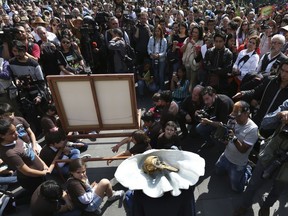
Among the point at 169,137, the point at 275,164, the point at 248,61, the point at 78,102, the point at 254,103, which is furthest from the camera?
the point at 248,61

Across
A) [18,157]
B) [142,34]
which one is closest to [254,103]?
[18,157]

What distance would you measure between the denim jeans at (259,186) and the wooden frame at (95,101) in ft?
5.96

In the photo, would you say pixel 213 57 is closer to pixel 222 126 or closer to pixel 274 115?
pixel 222 126

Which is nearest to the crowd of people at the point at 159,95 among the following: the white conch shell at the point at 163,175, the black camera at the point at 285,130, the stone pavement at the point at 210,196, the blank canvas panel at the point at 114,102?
the black camera at the point at 285,130

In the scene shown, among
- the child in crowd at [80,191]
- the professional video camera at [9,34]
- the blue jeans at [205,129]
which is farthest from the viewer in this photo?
the professional video camera at [9,34]

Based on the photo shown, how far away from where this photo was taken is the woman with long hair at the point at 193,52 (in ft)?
17.6

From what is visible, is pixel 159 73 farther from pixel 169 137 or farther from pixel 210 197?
pixel 210 197

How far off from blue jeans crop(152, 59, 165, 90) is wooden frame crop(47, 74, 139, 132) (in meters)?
2.67

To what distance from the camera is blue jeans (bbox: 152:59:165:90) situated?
631 cm

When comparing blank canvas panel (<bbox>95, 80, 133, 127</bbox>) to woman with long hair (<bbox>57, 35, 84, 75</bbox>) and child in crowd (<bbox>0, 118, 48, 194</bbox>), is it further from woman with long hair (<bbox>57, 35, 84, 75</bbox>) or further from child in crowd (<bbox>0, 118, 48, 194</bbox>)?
woman with long hair (<bbox>57, 35, 84, 75</bbox>)

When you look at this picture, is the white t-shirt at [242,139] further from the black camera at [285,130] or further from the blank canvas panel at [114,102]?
the blank canvas panel at [114,102]

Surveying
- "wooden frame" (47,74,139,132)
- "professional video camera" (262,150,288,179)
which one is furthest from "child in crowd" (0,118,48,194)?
"professional video camera" (262,150,288,179)

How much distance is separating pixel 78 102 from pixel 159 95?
133 cm

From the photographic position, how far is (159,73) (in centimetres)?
643
